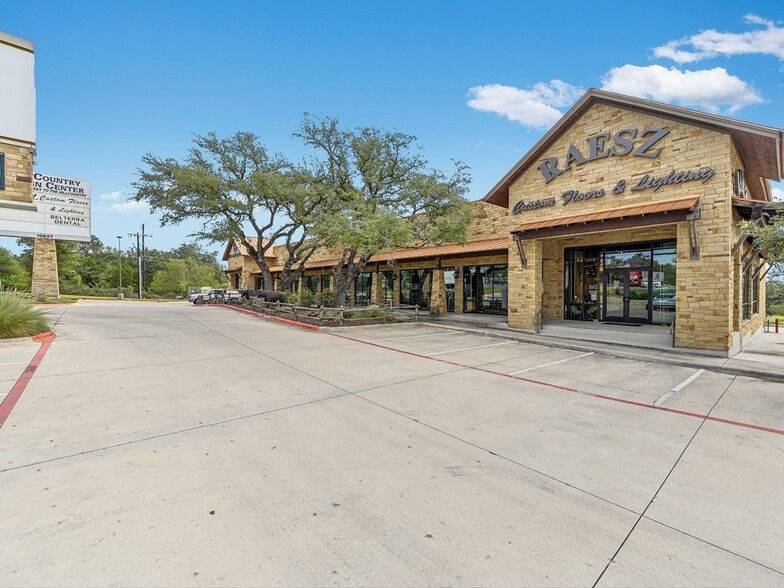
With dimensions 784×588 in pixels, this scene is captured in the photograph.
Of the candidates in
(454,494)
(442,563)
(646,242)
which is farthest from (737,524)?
(646,242)

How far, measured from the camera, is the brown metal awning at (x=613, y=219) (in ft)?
32.8

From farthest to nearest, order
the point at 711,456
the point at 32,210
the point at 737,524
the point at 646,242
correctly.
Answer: the point at 32,210
the point at 646,242
the point at 711,456
the point at 737,524

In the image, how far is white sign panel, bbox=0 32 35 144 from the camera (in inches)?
611

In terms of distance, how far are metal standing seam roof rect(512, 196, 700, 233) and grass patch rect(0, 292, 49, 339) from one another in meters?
15.6

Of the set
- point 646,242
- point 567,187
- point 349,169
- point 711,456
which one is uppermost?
point 349,169

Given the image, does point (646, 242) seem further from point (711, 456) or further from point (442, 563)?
point (442, 563)

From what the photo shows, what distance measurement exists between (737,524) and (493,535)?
198 cm

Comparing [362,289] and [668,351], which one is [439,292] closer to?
[362,289]

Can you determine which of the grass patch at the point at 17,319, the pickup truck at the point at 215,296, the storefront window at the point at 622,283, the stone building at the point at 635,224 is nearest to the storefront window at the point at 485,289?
the stone building at the point at 635,224

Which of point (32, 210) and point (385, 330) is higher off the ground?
point (32, 210)

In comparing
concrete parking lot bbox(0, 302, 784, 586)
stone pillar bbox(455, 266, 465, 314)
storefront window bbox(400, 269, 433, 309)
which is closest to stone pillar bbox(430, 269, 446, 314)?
stone pillar bbox(455, 266, 465, 314)

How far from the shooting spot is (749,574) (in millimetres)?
2428

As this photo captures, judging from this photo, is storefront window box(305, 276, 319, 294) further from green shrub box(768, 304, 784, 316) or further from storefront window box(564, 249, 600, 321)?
→ green shrub box(768, 304, 784, 316)

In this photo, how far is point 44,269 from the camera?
84.8 feet
